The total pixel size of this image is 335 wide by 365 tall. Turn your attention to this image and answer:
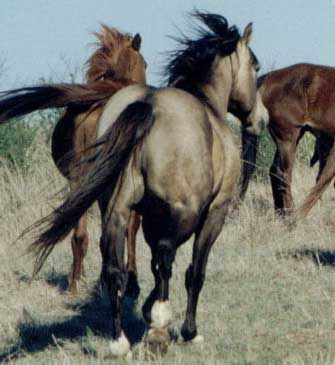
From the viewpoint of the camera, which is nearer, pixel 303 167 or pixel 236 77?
pixel 236 77

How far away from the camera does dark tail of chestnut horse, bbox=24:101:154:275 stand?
5.70 meters

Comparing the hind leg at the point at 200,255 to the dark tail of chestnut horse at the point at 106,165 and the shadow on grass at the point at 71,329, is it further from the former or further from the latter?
the dark tail of chestnut horse at the point at 106,165

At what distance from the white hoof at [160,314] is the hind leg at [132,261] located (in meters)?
2.51

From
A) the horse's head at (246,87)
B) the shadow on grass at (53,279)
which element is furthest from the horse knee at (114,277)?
the shadow on grass at (53,279)

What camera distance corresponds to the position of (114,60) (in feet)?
28.1

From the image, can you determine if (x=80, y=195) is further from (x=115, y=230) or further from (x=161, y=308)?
(x=161, y=308)

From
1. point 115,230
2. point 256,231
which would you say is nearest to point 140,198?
point 115,230

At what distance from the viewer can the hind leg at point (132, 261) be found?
8.34m

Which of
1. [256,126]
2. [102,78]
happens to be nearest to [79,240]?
[102,78]

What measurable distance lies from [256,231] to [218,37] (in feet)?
14.5

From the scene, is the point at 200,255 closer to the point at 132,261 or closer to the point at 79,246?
the point at 132,261

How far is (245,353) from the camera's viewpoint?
5.93 m

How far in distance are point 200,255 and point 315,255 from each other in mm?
3388

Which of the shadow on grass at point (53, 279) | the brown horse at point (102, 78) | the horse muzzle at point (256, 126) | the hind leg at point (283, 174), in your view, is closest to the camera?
the horse muzzle at point (256, 126)
